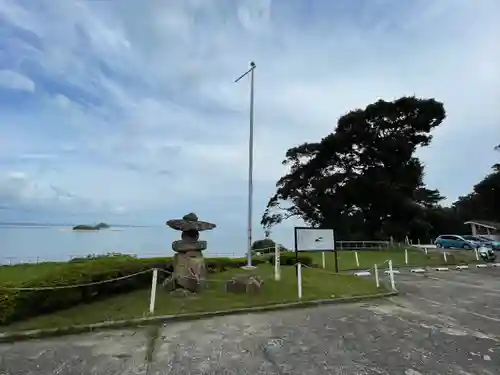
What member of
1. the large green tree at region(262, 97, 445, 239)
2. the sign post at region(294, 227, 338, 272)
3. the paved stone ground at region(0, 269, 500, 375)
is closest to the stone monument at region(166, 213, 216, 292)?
the paved stone ground at region(0, 269, 500, 375)

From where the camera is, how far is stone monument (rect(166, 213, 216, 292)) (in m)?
10.6

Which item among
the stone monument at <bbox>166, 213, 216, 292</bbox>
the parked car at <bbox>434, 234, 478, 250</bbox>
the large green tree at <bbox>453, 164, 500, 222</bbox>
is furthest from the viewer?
the large green tree at <bbox>453, 164, 500, 222</bbox>

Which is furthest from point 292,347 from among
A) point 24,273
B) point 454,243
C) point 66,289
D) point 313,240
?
Answer: point 454,243

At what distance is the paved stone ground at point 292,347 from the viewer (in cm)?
539

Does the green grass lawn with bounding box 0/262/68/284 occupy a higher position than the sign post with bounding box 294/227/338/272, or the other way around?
the sign post with bounding box 294/227/338/272

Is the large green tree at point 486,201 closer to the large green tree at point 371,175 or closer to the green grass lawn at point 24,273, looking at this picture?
the large green tree at point 371,175

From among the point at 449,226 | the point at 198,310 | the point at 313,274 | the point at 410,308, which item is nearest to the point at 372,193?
the point at 449,226

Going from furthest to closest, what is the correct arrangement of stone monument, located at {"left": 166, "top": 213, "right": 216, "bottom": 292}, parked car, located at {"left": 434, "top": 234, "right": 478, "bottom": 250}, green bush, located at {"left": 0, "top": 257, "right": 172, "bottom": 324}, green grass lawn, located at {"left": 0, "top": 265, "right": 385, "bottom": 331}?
parked car, located at {"left": 434, "top": 234, "right": 478, "bottom": 250} < stone monument, located at {"left": 166, "top": 213, "right": 216, "bottom": 292} < green grass lawn, located at {"left": 0, "top": 265, "right": 385, "bottom": 331} < green bush, located at {"left": 0, "top": 257, "right": 172, "bottom": 324}

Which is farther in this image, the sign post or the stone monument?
the sign post

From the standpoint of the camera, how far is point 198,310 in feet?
29.1

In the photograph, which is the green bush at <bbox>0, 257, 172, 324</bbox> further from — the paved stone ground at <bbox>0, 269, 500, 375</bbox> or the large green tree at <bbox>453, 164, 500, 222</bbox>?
the large green tree at <bbox>453, 164, 500, 222</bbox>

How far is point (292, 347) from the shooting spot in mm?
6355

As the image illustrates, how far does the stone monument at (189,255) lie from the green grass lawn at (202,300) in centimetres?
40

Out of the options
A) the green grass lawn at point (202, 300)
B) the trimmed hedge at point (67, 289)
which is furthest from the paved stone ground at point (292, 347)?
the trimmed hedge at point (67, 289)
